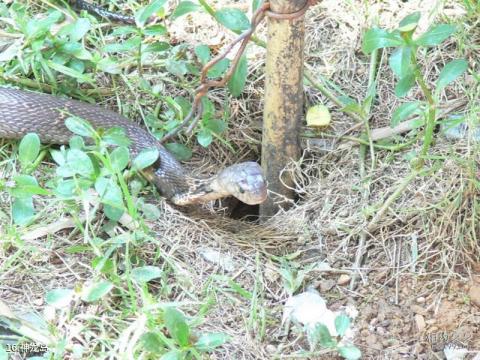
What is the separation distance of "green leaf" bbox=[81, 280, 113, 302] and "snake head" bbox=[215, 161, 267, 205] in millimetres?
662

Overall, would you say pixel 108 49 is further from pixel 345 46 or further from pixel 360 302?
pixel 360 302

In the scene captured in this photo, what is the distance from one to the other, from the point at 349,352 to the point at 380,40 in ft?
3.40

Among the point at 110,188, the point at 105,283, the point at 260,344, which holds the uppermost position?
the point at 110,188

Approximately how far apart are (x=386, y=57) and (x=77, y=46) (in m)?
1.39

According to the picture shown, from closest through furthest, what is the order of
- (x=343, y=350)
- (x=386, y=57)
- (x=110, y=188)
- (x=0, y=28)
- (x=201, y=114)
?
(x=343, y=350)
(x=110, y=188)
(x=201, y=114)
(x=386, y=57)
(x=0, y=28)

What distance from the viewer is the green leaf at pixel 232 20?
2867 mm

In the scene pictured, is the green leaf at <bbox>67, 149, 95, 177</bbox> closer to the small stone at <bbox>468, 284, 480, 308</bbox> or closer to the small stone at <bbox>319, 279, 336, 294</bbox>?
the small stone at <bbox>319, 279, 336, 294</bbox>

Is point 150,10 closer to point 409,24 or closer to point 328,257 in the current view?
point 409,24

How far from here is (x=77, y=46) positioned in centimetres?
347

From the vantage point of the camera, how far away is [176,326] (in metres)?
2.39

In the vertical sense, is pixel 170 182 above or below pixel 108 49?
below

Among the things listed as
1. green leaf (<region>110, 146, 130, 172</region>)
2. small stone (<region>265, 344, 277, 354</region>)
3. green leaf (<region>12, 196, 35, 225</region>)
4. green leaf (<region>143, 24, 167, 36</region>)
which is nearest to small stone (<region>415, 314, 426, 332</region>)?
small stone (<region>265, 344, 277, 354</region>)

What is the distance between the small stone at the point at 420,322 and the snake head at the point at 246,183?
0.74 meters

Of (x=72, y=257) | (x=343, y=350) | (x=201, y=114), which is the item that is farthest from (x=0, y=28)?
(x=343, y=350)
